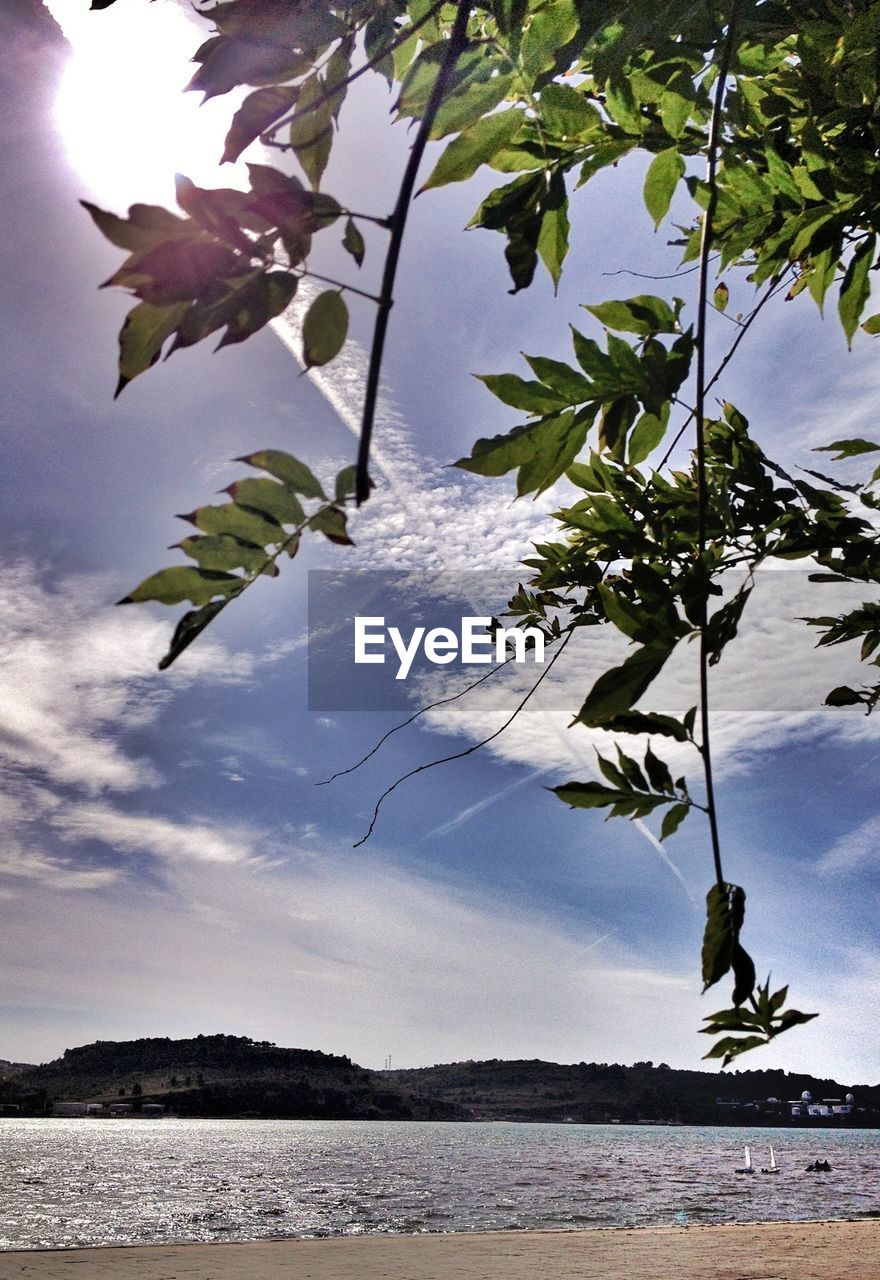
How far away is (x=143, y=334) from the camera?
53 centimetres

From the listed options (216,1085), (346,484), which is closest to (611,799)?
(346,484)

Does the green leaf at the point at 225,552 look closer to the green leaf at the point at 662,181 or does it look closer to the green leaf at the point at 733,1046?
the green leaf at the point at 733,1046

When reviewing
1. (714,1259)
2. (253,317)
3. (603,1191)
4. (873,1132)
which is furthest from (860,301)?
(873,1132)

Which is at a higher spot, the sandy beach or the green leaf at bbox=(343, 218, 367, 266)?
the green leaf at bbox=(343, 218, 367, 266)

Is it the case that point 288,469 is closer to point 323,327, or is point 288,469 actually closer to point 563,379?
point 323,327

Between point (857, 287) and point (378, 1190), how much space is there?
68341 millimetres

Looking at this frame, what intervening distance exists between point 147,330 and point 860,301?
3.77 ft

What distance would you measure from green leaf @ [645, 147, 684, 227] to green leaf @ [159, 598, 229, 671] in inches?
27.0

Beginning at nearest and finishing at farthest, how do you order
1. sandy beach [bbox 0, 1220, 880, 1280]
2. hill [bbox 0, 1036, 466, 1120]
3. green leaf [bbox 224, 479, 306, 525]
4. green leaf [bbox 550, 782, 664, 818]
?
1. green leaf [bbox 224, 479, 306, 525]
2. green leaf [bbox 550, 782, 664, 818]
3. sandy beach [bbox 0, 1220, 880, 1280]
4. hill [bbox 0, 1036, 466, 1120]

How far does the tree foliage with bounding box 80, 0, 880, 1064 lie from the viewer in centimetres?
55

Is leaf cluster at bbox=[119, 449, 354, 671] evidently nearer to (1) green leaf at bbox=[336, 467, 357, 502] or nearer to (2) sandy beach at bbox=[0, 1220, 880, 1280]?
(1) green leaf at bbox=[336, 467, 357, 502]

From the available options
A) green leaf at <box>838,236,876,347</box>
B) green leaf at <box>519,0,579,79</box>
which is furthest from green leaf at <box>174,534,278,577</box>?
green leaf at <box>838,236,876,347</box>

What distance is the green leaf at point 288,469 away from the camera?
57 centimetres

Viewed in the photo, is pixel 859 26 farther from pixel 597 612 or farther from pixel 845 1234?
pixel 845 1234
